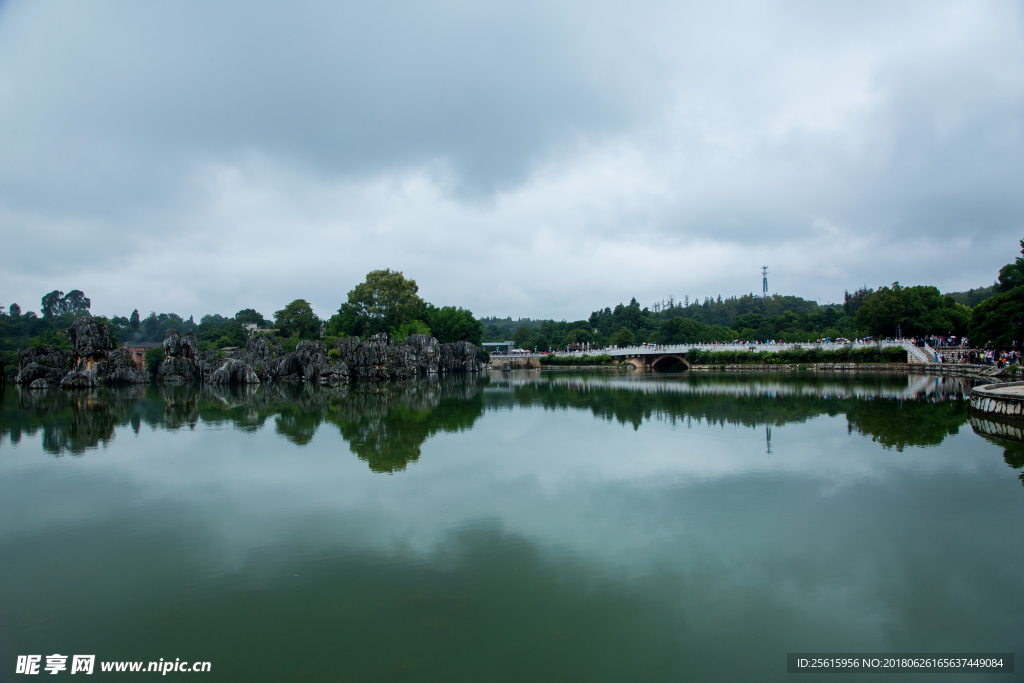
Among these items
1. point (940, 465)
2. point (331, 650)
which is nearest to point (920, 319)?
point (940, 465)

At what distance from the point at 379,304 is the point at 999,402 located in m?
55.9

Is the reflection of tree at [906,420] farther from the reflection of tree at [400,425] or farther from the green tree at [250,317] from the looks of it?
the green tree at [250,317]

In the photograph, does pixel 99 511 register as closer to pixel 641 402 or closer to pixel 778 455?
pixel 778 455

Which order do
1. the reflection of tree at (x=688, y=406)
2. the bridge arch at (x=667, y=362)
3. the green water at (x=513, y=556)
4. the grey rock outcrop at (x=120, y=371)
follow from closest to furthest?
the green water at (x=513, y=556) < the reflection of tree at (x=688, y=406) < the grey rock outcrop at (x=120, y=371) < the bridge arch at (x=667, y=362)

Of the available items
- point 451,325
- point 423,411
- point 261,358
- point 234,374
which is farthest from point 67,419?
point 451,325

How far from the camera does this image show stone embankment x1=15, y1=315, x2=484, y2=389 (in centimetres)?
3969

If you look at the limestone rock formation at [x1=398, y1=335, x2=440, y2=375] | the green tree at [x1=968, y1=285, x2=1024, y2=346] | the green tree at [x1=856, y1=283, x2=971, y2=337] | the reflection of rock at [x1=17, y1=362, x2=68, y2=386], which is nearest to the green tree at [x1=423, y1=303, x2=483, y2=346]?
the limestone rock formation at [x1=398, y1=335, x2=440, y2=375]

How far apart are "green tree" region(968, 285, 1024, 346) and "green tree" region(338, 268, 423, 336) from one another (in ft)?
165

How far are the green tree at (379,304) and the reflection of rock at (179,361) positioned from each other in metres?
17.7

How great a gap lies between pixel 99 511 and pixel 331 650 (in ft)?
21.3

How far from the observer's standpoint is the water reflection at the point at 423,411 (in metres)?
15.6

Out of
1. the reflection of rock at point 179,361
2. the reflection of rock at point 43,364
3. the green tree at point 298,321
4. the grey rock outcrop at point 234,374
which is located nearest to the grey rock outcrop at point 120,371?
the reflection of rock at point 43,364

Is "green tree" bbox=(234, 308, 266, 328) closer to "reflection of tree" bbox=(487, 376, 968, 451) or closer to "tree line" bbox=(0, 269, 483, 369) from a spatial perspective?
"tree line" bbox=(0, 269, 483, 369)

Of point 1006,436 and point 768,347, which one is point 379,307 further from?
point 1006,436
